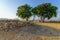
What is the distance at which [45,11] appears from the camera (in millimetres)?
39562

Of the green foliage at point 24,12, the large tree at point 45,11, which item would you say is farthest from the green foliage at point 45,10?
the green foliage at point 24,12

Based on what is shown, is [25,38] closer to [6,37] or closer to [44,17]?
[6,37]

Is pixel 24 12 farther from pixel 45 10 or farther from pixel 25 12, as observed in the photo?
pixel 45 10

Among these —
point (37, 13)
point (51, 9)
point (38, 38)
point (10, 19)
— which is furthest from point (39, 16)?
point (38, 38)

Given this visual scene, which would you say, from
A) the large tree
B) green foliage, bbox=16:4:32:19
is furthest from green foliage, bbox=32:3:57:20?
green foliage, bbox=16:4:32:19

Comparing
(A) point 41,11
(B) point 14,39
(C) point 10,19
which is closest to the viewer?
(B) point 14,39

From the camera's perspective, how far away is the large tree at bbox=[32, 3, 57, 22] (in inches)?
1541

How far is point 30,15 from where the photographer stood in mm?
39406

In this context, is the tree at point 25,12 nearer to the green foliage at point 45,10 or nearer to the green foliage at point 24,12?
the green foliage at point 24,12

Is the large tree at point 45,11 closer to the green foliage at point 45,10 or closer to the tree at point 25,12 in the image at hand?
the green foliage at point 45,10

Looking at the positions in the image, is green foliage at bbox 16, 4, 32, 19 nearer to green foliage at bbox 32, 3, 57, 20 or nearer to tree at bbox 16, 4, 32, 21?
tree at bbox 16, 4, 32, 21

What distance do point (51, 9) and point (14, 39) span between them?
94.3ft

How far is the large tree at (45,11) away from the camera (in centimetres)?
3915

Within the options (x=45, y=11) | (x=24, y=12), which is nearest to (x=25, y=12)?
(x=24, y=12)
